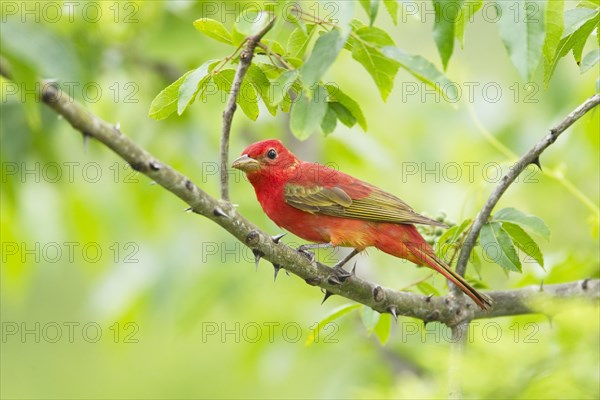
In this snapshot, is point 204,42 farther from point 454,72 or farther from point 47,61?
point 47,61

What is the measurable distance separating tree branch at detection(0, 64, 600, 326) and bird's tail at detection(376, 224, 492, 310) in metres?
0.08

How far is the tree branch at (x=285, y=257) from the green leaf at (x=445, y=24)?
86 centimetres

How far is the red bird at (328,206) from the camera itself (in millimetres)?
4645

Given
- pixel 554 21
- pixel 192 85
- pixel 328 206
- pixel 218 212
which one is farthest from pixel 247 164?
pixel 554 21

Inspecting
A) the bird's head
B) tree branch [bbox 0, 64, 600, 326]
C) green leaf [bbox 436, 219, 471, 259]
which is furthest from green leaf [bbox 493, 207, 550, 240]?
the bird's head

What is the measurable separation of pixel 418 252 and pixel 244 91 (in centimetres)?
139

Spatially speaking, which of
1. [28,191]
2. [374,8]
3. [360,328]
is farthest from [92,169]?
[374,8]

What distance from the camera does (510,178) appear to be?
3.56m

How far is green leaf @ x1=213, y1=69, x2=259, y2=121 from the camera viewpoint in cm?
329

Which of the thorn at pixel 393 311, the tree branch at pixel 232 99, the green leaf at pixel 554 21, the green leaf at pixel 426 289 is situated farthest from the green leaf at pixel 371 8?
the green leaf at pixel 426 289

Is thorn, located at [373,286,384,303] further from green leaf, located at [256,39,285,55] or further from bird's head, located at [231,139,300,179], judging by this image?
bird's head, located at [231,139,300,179]

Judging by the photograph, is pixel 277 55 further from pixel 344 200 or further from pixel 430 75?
pixel 344 200

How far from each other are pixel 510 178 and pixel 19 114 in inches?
114

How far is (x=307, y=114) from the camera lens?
123 inches
